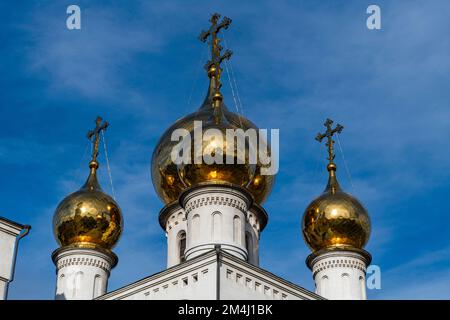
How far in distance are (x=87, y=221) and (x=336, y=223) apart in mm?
5413

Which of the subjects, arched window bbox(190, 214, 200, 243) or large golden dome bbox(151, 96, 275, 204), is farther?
large golden dome bbox(151, 96, 275, 204)

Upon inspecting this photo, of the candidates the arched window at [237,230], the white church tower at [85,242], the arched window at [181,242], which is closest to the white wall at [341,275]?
the arched window at [181,242]

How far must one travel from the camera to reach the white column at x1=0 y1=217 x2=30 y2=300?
1244 cm

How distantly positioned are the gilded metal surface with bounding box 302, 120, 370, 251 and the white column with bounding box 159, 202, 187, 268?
2.97 m

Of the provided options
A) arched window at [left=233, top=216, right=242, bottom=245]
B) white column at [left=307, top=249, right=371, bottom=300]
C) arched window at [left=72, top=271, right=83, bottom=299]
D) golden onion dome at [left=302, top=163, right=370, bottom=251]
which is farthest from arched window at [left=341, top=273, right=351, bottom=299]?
arched window at [left=72, top=271, right=83, bottom=299]

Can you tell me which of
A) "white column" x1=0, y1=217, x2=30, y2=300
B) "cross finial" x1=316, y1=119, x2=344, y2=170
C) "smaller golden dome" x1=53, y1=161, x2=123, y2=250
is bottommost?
"white column" x1=0, y1=217, x2=30, y2=300

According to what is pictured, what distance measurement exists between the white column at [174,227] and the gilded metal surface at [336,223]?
297 cm

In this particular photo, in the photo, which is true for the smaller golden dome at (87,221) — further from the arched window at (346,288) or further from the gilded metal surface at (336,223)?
the arched window at (346,288)

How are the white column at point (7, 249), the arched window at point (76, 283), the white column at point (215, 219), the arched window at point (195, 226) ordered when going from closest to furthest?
1. the white column at point (7, 249)
2. the white column at point (215, 219)
3. the arched window at point (195, 226)
4. the arched window at point (76, 283)

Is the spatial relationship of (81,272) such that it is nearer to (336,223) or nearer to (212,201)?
(212,201)

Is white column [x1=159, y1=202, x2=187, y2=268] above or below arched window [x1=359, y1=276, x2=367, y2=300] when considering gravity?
above

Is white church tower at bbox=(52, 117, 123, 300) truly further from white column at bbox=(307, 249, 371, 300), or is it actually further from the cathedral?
white column at bbox=(307, 249, 371, 300)

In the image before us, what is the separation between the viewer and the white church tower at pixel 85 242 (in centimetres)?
1953
